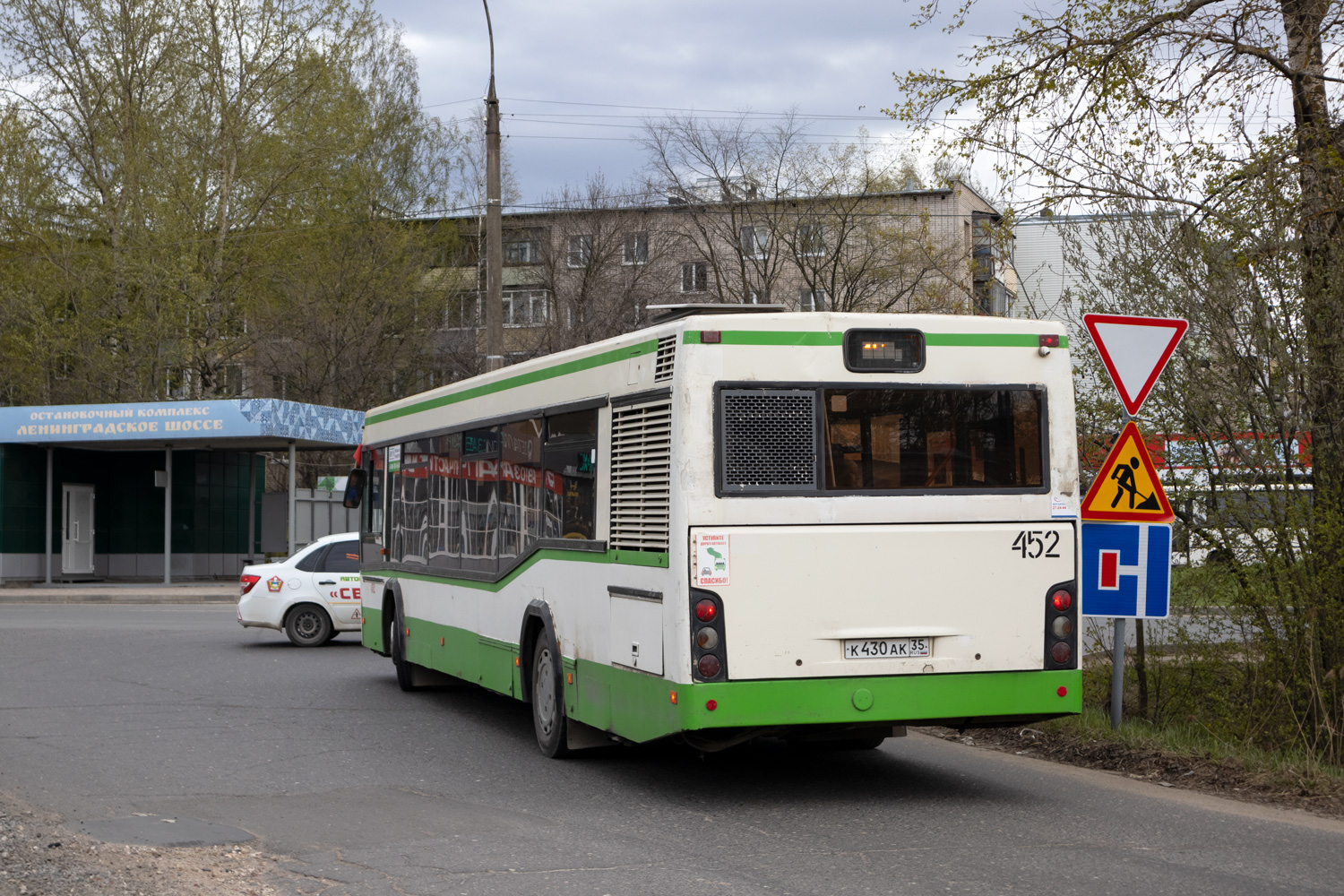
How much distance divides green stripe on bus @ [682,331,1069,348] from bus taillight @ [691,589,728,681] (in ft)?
4.57

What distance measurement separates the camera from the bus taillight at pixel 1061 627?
8.62m

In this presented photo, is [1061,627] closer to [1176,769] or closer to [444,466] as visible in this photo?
[1176,769]

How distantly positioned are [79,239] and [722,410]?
37.8m

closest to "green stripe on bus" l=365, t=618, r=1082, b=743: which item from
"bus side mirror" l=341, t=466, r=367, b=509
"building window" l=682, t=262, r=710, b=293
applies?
"bus side mirror" l=341, t=466, r=367, b=509

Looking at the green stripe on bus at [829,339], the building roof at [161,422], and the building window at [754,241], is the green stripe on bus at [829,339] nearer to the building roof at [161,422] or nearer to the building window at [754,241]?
the building roof at [161,422]

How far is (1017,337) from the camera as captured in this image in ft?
28.7

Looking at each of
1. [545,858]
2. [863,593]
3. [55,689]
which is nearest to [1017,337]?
[863,593]

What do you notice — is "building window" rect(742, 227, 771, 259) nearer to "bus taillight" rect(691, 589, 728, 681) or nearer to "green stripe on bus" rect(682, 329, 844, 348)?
"green stripe on bus" rect(682, 329, 844, 348)

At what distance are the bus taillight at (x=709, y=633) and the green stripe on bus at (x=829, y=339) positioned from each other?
1.39 meters

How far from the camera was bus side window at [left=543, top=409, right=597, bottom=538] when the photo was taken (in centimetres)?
959

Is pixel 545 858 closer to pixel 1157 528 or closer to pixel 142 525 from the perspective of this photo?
pixel 1157 528

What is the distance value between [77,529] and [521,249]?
27817 mm

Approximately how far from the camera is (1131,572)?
9.92 meters

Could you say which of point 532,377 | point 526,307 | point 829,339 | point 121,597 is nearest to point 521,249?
point 526,307
